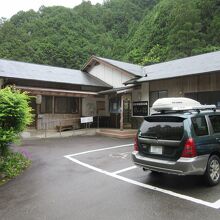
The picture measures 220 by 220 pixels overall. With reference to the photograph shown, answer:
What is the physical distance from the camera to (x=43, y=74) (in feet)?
61.0

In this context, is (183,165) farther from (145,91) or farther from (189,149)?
(145,91)

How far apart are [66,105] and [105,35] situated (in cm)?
2957

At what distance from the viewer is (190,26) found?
3688cm

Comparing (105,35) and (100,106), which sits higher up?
(105,35)

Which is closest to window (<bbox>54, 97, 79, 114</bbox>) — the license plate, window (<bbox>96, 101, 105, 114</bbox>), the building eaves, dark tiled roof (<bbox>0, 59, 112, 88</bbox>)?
dark tiled roof (<bbox>0, 59, 112, 88</bbox>)

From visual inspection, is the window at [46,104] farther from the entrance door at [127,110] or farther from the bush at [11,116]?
the bush at [11,116]

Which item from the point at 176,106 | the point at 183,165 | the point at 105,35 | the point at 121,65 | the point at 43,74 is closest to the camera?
the point at 183,165

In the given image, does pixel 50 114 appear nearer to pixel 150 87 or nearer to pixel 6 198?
pixel 150 87

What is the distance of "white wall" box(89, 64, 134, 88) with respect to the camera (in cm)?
1939

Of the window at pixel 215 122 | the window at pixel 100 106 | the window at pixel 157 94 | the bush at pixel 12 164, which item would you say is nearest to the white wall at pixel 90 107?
the window at pixel 100 106

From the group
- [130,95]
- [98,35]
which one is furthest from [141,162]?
[98,35]

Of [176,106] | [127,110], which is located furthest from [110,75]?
[176,106]

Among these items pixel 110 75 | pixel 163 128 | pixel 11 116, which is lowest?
pixel 163 128

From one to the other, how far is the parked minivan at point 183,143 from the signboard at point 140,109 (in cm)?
1034
